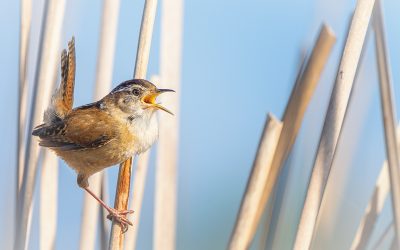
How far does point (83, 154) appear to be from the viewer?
265 centimetres

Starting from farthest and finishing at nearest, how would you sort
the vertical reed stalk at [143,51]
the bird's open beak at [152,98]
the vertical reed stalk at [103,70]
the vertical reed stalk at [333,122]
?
the bird's open beak at [152,98]
the vertical reed stalk at [103,70]
the vertical reed stalk at [143,51]
the vertical reed stalk at [333,122]

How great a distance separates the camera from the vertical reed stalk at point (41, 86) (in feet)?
7.55

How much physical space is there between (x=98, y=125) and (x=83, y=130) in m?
0.07

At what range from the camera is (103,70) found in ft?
7.88

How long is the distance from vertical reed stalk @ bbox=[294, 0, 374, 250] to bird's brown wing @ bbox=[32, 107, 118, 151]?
0.96m

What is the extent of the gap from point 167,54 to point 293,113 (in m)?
0.65

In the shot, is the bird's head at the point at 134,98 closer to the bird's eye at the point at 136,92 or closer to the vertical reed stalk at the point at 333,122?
the bird's eye at the point at 136,92

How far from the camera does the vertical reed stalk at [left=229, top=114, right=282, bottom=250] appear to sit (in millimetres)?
2172

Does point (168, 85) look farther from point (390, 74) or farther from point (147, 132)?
point (390, 74)

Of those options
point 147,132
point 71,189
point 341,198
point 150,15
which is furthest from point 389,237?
point 71,189

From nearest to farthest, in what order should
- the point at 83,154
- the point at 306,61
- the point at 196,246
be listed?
1. the point at 306,61
2. the point at 83,154
3. the point at 196,246

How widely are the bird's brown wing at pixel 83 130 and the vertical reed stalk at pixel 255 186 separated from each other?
0.69 m

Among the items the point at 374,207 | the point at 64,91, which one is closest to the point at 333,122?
the point at 374,207

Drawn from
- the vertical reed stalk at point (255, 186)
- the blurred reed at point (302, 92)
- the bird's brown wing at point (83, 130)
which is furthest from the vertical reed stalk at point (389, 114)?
the bird's brown wing at point (83, 130)
